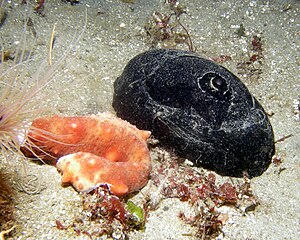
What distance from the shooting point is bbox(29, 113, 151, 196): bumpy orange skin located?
9.16ft

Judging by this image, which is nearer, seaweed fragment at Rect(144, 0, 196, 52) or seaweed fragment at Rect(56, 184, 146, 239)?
seaweed fragment at Rect(56, 184, 146, 239)

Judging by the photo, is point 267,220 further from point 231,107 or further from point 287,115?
point 287,115

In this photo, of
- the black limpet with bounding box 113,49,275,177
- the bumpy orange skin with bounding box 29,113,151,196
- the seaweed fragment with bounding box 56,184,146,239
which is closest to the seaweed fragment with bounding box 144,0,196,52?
the black limpet with bounding box 113,49,275,177

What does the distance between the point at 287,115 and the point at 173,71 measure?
6.83 feet

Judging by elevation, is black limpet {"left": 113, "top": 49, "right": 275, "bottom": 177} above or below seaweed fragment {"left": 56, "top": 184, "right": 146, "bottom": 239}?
above

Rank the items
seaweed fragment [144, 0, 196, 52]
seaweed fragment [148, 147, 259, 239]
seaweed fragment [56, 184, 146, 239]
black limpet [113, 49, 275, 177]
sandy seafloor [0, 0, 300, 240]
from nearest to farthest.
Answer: seaweed fragment [56, 184, 146, 239] < sandy seafloor [0, 0, 300, 240] < seaweed fragment [148, 147, 259, 239] < black limpet [113, 49, 275, 177] < seaweed fragment [144, 0, 196, 52]

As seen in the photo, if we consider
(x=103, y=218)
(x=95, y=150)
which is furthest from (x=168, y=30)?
(x=103, y=218)

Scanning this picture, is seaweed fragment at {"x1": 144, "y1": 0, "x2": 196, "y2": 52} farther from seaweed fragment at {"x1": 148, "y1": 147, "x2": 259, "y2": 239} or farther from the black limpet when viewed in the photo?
seaweed fragment at {"x1": 148, "y1": 147, "x2": 259, "y2": 239}

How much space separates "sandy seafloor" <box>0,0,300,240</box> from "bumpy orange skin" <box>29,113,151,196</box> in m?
0.20

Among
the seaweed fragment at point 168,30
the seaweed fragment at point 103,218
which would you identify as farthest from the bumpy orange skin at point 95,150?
the seaweed fragment at point 168,30

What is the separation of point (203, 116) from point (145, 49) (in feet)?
7.30

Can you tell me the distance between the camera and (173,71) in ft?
12.1

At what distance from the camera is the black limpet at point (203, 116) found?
3.44 meters

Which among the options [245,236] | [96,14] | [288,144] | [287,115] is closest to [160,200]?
[245,236]
